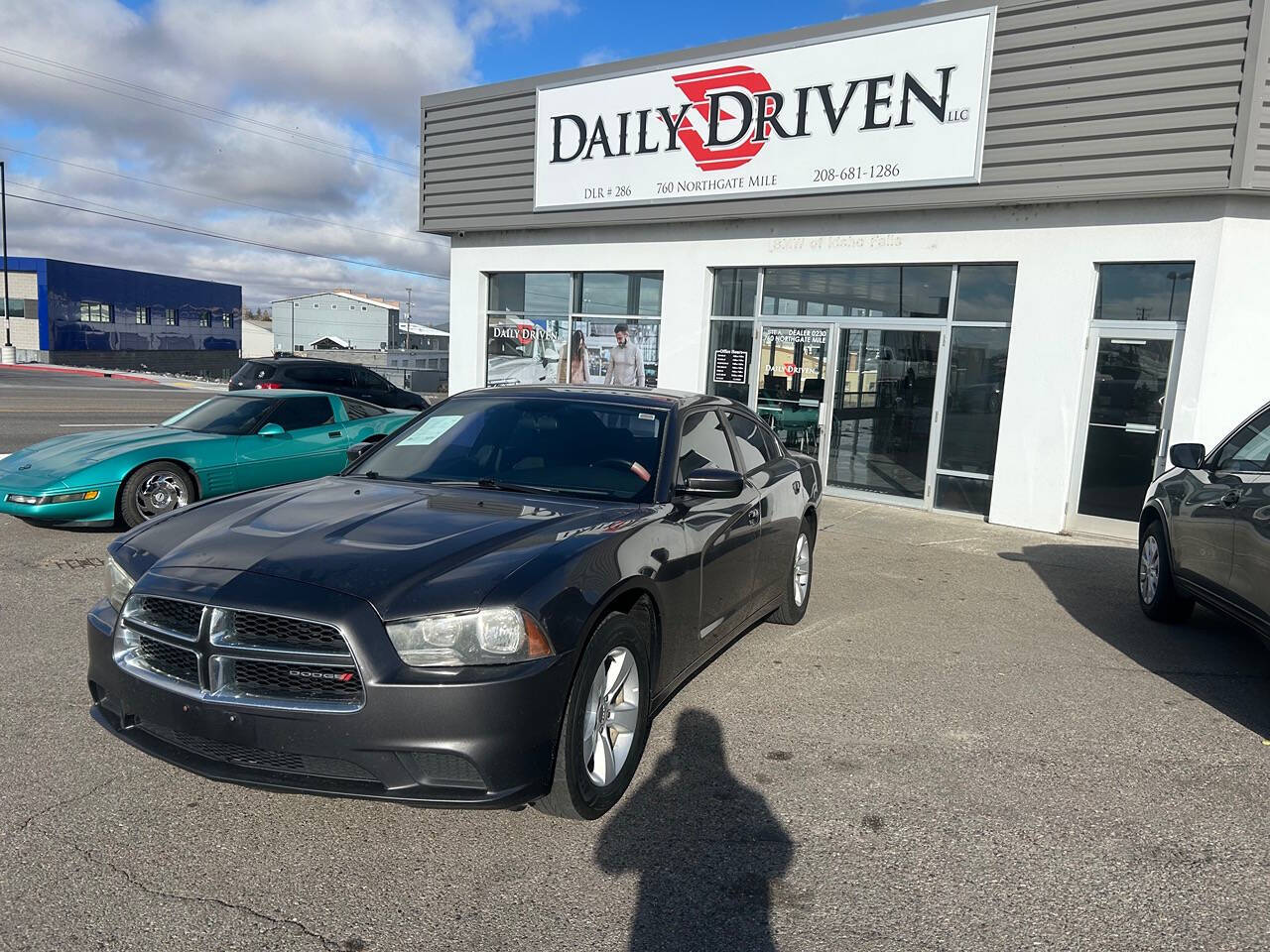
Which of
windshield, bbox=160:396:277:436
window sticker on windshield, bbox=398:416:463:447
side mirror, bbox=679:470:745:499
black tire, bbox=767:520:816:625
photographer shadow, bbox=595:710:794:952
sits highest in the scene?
window sticker on windshield, bbox=398:416:463:447

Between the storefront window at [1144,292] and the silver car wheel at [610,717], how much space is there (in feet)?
26.8

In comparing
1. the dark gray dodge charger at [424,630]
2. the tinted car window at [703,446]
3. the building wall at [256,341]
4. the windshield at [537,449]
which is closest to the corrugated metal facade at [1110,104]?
the tinted car window at [703,446]

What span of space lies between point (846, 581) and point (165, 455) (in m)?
5.99

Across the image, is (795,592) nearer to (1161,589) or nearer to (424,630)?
(1161,589)

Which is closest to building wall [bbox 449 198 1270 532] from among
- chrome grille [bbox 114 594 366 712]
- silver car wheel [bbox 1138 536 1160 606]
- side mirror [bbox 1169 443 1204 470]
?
silver car wheel [bbox 1138 536 1160 606]

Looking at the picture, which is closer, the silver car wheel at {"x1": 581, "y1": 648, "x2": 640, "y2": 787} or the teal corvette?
the silver car wheel at {"x1": 581, "y1": 648, "x2": 640, "y2": 787}

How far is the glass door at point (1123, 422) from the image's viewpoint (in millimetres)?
9477

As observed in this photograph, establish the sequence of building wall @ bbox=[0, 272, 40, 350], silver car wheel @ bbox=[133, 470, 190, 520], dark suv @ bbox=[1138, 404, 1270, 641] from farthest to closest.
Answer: building wall @ bbox=[0, 272, 40, 350] → silver car wheel @ bbox=[133, 470, 190, 520] → dark suv @ bbox=[1138, 404, 1270, 641]

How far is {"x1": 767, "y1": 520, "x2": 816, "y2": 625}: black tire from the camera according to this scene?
5.98 m

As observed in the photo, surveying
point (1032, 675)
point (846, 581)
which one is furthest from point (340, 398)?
point (1032, 675)

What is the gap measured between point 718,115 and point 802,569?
773 centimetres

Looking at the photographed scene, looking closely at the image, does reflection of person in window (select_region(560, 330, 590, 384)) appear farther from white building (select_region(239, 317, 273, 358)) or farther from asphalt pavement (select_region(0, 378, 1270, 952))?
white building (select_region(239, 317, 273, 358))

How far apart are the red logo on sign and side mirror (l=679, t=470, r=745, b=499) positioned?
851cm

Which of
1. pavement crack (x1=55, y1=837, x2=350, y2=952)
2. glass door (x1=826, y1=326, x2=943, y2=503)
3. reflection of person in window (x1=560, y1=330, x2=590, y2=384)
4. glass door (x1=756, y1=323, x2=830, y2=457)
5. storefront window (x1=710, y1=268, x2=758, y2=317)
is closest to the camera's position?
pavement crack (x1=55, y1=837, x2=350, y2=952)
